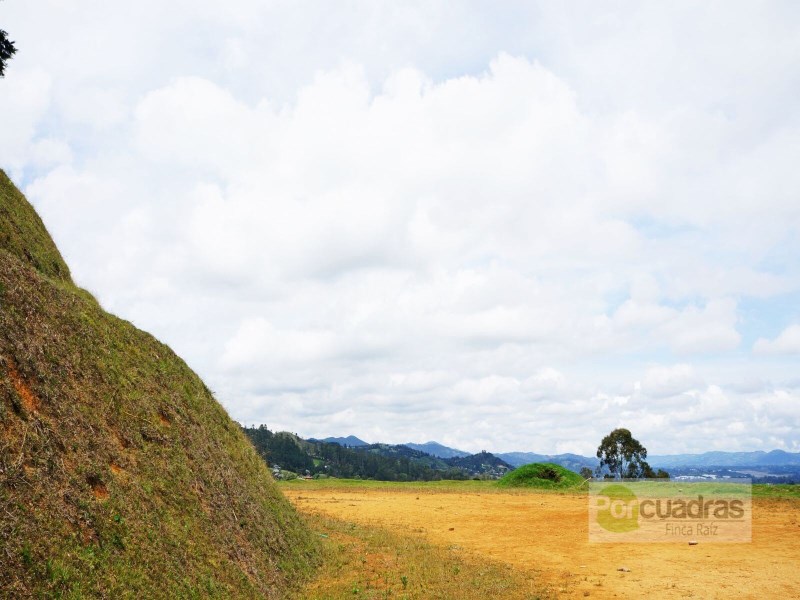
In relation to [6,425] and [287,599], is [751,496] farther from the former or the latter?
[6,425]

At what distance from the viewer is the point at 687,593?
1445 centimetres

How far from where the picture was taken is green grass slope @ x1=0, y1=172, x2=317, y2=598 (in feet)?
26.1

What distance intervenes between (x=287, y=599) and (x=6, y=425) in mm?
7564

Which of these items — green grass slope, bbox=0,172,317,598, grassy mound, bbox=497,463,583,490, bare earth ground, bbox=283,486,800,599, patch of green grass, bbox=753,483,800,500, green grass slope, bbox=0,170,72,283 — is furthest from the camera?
grassy mound, bbox=497,463,583,490

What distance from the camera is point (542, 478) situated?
5316cm

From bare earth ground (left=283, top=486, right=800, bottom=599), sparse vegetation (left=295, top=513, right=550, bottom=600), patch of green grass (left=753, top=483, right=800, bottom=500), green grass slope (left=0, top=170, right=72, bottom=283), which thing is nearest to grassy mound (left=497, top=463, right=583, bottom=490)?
bare earth ground (left=283, top=486, right=800, bottom=599)

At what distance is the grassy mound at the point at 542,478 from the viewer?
5141 centimetres

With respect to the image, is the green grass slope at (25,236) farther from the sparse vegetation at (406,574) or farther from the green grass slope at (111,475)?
the sparse vegetation at (406,574)

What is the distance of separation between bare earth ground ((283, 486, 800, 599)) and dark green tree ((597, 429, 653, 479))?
35.8 meters

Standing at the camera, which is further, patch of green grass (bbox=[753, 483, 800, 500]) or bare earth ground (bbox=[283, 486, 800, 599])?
patch of green grass (bbox=[753, 483, 800, 500])

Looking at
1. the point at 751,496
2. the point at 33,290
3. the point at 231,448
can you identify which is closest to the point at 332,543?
the point at 231,448

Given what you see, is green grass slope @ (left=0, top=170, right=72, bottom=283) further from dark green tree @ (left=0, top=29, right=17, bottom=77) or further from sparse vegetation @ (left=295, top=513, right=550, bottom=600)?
sparse vegetation @ (left=295, top=513, right=550, bottom=600)

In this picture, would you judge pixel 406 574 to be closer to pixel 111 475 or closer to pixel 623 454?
pixel 111 475

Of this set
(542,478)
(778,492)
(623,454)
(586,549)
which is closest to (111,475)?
(586,549)
